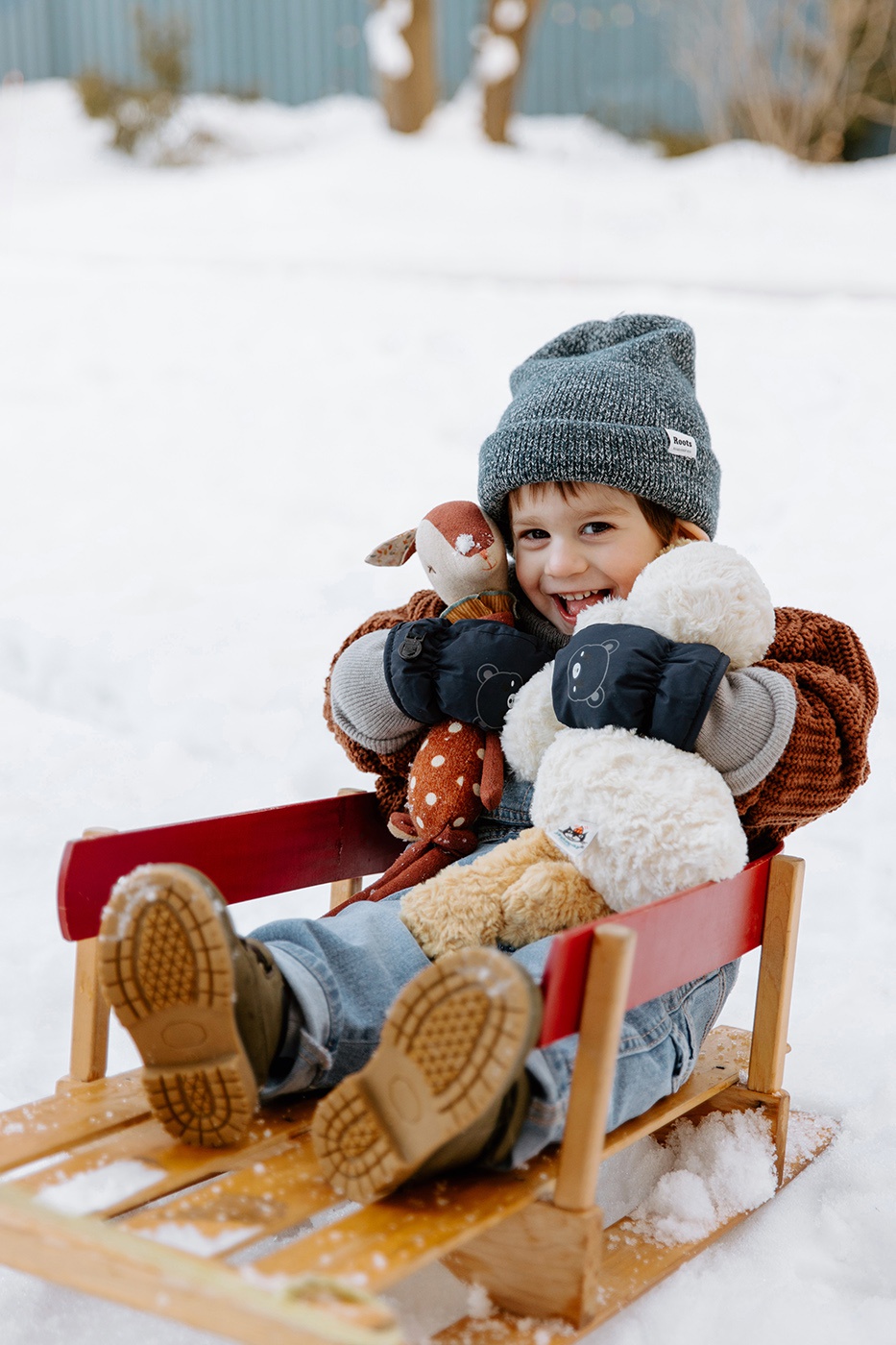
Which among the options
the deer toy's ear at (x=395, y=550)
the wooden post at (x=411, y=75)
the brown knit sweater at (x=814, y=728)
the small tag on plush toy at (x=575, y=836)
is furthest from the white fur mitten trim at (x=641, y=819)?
the wooden post at (x=411, y=75)

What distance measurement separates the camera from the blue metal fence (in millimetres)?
5699

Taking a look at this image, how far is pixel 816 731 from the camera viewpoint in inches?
53.3

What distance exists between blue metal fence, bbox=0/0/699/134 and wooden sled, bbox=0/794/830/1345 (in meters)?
5.17

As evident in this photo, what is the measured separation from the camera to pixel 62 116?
238 inches

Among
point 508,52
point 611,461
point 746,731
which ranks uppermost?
point 508,52

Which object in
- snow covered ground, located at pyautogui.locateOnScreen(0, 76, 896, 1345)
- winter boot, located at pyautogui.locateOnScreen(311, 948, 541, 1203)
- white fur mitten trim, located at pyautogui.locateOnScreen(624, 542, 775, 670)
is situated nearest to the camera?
winter boot, located at pyautogui.locateOnScreen(311, 948, 541, 1203)

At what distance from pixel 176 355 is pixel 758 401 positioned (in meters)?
1.75

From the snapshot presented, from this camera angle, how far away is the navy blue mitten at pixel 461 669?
149 cm

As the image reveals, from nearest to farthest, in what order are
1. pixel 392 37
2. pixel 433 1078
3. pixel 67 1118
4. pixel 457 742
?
pixel 433 1078, pixel 67 1118, pixel 457 742, pixel 392 37

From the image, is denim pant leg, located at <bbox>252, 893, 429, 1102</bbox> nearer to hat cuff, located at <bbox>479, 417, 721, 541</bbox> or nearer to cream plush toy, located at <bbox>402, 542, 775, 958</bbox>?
cream plush toy, located at <bbox>402, 542, 775, 958</bbox>

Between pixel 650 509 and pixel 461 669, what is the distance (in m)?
0.30

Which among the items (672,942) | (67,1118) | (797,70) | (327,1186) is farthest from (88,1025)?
(797,70)

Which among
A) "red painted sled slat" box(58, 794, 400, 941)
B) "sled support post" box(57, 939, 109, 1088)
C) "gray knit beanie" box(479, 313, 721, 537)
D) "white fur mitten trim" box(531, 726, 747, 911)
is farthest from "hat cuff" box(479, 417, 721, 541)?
"sled support post" box(57, 939, 109, 1088)

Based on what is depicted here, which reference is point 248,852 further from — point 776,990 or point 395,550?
point 776,990
